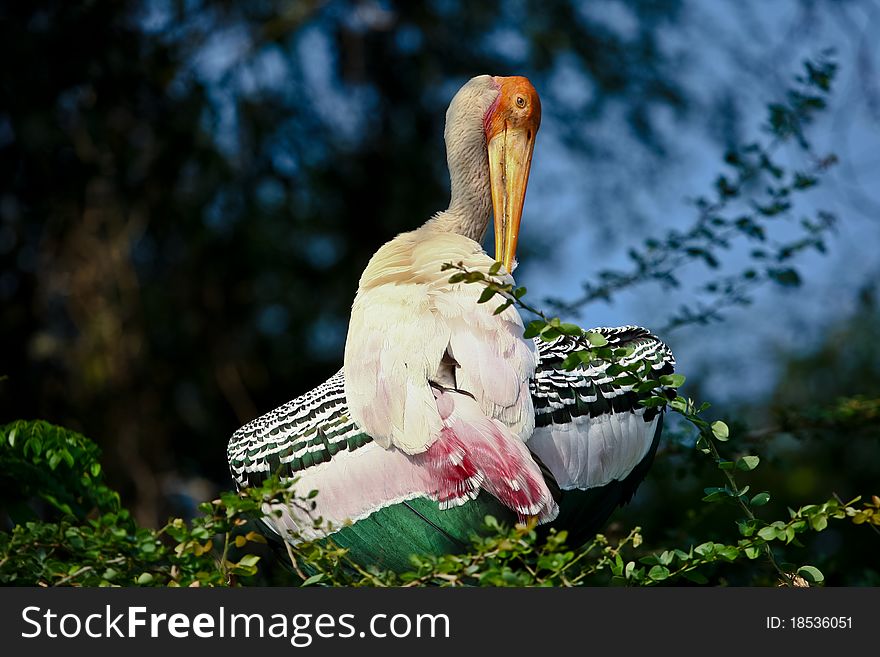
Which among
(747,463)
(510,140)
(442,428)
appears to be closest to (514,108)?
(510,140)

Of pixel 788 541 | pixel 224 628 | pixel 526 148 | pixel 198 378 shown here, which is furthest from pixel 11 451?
pixel 198 378

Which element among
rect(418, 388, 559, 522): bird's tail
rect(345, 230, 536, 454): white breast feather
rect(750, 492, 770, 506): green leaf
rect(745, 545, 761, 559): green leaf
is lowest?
rect(745, 545, 761, 559): green leaf

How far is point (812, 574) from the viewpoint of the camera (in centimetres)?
180

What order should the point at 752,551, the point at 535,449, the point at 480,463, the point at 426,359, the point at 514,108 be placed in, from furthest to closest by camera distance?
the point at 514,108 < the point at 535,449 < the point at 426,359 < the point at 480,463 < the point at 752,551

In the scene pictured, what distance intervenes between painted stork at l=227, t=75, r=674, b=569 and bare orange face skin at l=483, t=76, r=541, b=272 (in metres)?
0.27

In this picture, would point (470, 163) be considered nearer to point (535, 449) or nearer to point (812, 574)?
point (535, 449)

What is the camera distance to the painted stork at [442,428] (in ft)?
6.73

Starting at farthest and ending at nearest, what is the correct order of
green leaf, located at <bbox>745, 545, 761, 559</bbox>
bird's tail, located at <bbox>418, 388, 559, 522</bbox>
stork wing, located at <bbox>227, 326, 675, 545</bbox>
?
stork wing, located at <bbox>227, 326, 675, 545</bbox>, bird's tail, located at <bbox>418, 388, 559, 522</bbox>, green leaf, located at <bbox>745, 545, 761, 559</bbox>

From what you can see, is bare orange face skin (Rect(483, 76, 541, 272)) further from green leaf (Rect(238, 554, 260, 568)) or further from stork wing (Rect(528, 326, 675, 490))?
green leaf (Rect(238, 554, 260, 568))

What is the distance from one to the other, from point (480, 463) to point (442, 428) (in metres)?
0.09

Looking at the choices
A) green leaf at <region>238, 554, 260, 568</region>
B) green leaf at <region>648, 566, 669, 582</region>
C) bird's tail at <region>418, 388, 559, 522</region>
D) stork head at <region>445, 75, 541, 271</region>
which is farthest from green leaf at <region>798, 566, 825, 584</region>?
stork head at <region>445, 75, 541, 271</region>

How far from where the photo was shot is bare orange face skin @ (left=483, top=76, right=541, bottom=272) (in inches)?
112

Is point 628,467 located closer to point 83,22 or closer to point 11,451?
point 11,451

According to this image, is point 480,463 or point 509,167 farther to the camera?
point 509,167
